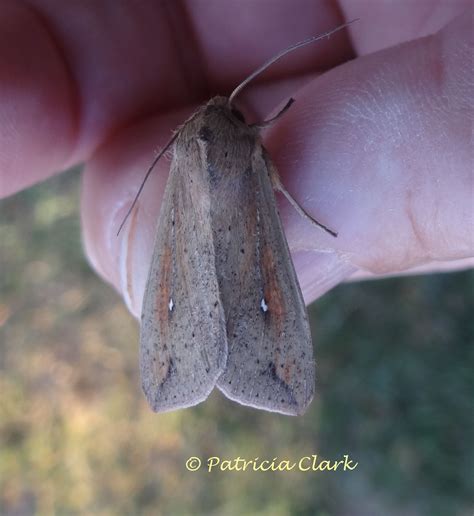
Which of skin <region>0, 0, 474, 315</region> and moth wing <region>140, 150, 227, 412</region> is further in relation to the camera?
moth wing <region>140, 150, 227, 412</region>

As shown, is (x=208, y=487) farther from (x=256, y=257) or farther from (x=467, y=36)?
(x=467, y=36)

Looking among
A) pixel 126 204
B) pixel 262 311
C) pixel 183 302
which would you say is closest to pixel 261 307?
pixel 262 311

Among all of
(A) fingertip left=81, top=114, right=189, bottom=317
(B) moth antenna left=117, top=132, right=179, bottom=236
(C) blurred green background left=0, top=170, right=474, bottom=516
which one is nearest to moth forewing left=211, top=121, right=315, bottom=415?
(B) moth antenna left=117, top=132, right=179, bottom=236

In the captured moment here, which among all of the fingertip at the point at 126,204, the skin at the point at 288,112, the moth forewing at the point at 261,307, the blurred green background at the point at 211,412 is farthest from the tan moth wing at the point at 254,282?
the blurred green background at the point at 211,412

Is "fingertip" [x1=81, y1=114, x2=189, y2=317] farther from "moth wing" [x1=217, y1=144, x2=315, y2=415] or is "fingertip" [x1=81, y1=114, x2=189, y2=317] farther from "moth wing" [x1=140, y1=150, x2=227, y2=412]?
"moth wing" [x1=217, y1=144, x2=315, y2=415]

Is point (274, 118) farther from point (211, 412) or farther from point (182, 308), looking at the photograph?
point (211, 412)

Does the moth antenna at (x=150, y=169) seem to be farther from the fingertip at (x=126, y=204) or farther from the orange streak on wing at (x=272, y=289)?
the orange streak on wing at (x=272, y=289)
